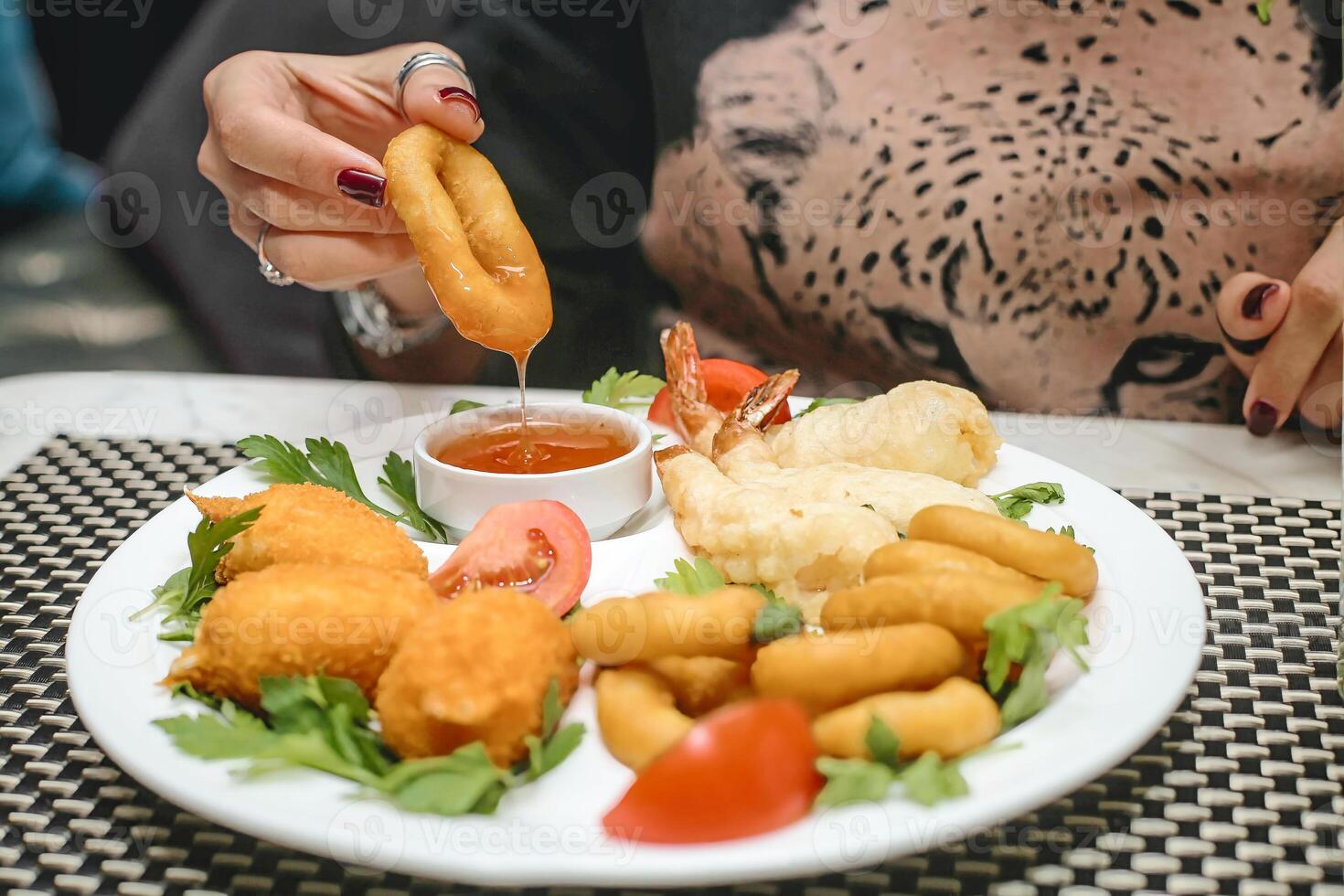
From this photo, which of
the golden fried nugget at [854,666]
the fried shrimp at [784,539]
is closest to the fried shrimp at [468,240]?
the fried shrimp at [784,539]

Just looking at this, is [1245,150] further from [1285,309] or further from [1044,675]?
[1044,675]

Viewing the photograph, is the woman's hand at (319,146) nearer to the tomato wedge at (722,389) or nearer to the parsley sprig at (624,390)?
the parsley sprig at (624,390)

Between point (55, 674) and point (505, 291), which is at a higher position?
point (505, 291)

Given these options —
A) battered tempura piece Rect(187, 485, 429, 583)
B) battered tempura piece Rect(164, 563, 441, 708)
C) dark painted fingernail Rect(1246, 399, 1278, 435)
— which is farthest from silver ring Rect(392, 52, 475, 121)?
dark painted fingernail Rect(1246, 399, 1278, 435)

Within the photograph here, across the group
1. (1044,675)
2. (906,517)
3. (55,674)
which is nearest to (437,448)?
(55,674)

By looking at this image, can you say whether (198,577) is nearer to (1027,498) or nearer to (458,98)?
(458,98)

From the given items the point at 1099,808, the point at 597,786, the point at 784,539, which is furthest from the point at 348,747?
the point at 1099,808
